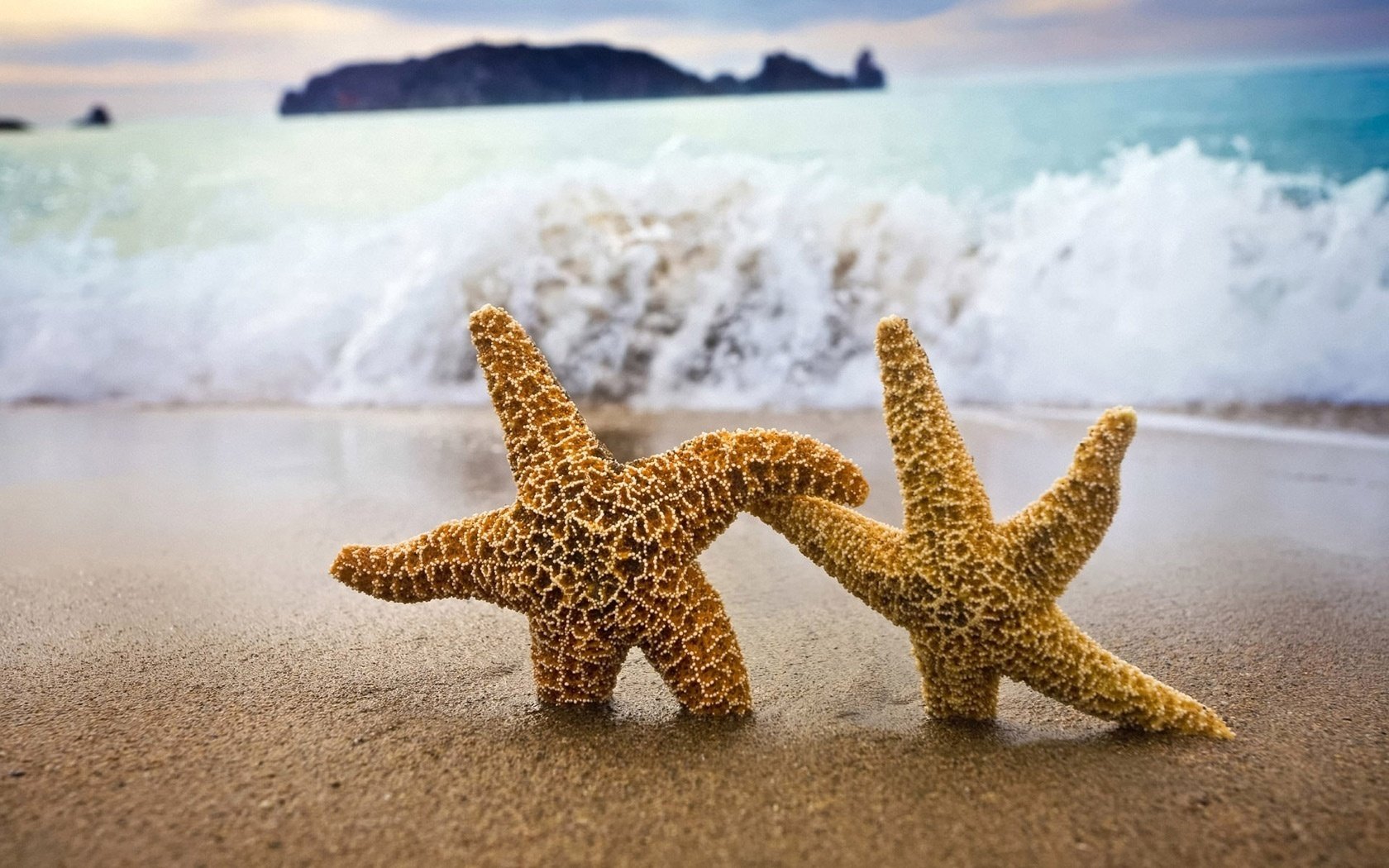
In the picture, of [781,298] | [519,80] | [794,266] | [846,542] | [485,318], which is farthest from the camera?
A: [519,80]

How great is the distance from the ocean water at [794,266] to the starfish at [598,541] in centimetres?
390

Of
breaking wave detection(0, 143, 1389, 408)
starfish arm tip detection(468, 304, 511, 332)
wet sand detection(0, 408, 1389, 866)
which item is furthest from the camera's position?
breaking wave detection(0, 143, 1389, 408)

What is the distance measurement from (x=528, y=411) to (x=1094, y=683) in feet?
3.90

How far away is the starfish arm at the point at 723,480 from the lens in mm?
1941

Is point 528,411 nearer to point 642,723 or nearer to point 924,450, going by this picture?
point 642,723

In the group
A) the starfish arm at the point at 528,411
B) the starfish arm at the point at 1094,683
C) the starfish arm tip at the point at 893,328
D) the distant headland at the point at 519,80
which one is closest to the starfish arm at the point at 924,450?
the starfish arm tip at the point at 893,328

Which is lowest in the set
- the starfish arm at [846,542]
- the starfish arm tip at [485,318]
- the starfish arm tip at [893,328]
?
the starfish arm at [846,542]

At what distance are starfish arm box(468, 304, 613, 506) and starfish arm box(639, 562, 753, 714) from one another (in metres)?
0.30

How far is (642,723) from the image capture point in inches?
79.7

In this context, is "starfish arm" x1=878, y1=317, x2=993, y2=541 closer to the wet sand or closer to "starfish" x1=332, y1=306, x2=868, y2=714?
"starfish" x1=332, y1=306, x2=868, y2=714

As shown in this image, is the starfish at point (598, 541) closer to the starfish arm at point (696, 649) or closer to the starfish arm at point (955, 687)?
the starfish arm at point (696, 649)

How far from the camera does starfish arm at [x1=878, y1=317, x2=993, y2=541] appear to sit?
1876 mm

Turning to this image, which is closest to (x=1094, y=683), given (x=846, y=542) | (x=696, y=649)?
(x=846, y=542)

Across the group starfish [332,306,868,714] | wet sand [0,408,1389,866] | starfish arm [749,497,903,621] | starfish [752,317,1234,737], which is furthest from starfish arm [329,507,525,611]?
starfish [752,317,1234,737]
